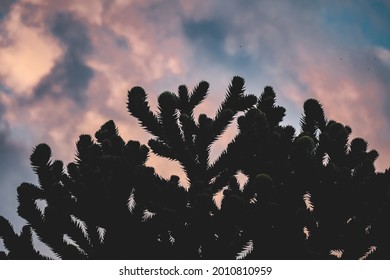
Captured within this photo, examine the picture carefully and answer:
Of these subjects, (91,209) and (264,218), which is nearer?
(264,218)

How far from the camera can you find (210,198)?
3100 mm

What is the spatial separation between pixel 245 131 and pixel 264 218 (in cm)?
109

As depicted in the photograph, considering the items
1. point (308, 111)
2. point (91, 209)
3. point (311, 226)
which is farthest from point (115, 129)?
point (311, 226)

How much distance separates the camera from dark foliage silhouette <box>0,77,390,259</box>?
2.97 metres

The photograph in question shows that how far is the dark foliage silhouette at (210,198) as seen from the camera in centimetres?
297

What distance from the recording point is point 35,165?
3.82m

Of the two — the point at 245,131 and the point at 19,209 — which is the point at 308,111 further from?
the point at 19,209
